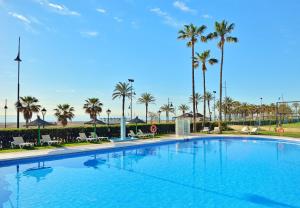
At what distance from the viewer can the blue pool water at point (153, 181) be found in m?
7.86

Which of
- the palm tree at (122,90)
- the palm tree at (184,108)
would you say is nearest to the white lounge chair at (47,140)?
the palm tree at (122,90)

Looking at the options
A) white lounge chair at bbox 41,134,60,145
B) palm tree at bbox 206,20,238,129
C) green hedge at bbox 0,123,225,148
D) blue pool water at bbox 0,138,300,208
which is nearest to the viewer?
blue pool water at bbox 0,138,300,208

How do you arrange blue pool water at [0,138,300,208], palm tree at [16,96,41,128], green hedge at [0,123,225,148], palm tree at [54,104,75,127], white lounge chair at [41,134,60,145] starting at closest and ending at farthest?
blue pool water at [0,138,300,208] → green hedge at [0,123,225,148] → white lounge chair at [41,134,60,145] → palm tree at [16,96,41,128] → palm tree at [54,104,75,127]

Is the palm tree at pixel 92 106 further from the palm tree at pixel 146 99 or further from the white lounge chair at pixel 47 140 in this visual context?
the white lounge chair at pixel 47 140

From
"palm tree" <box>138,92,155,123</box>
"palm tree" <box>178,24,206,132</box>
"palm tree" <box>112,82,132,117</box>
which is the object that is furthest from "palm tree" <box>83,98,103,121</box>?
"palm tree" <box>138,92,155,123</box>

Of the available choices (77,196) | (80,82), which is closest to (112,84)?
(80,82)

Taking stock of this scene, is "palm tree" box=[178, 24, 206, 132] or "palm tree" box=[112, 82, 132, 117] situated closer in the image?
"palm tree" box=[178, 24, 206, 132]

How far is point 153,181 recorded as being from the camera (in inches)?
403

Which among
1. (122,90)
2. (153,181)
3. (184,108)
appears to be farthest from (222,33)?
A: (184,108)

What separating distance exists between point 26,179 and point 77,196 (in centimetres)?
339

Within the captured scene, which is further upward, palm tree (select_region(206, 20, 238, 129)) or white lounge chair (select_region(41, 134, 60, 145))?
palm tree (select_region(206, 20, 238, 129))

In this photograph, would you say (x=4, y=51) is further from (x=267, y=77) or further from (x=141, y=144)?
(x=267, y=77)

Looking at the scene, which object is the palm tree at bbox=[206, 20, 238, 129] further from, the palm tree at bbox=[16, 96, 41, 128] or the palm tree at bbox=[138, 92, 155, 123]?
the palm tree at bbox=[138, 92, 155, 123]

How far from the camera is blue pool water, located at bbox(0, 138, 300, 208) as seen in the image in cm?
786
